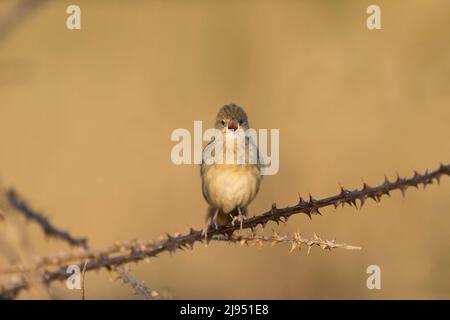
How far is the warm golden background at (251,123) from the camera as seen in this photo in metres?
5.36

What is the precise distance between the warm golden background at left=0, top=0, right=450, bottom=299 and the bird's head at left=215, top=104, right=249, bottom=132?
1475 mm

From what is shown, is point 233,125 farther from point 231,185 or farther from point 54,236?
point 54,236

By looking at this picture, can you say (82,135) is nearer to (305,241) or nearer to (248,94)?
(248,94)

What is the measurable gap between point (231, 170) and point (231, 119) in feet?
1.04

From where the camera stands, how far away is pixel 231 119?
406cm

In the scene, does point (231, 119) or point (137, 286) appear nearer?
point (137, 286)

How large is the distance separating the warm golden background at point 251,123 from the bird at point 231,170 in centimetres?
133

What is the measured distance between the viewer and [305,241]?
2002 millimetres

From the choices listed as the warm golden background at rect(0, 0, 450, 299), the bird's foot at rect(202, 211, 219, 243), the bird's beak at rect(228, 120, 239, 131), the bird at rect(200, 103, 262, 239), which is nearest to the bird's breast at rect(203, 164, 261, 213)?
the bird at rect(200, 103, 262, 239)

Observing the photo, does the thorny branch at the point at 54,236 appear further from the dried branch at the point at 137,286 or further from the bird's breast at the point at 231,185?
the bird's breast at the point at 231,185

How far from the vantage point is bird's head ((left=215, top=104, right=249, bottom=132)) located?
403 centimetres

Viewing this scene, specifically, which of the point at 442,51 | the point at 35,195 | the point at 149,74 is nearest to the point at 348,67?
the point at 442,51

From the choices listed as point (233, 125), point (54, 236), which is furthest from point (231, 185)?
point (54, 236)

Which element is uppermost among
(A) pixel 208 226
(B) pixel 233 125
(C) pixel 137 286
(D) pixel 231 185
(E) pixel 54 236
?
(B) pixel 233 125
